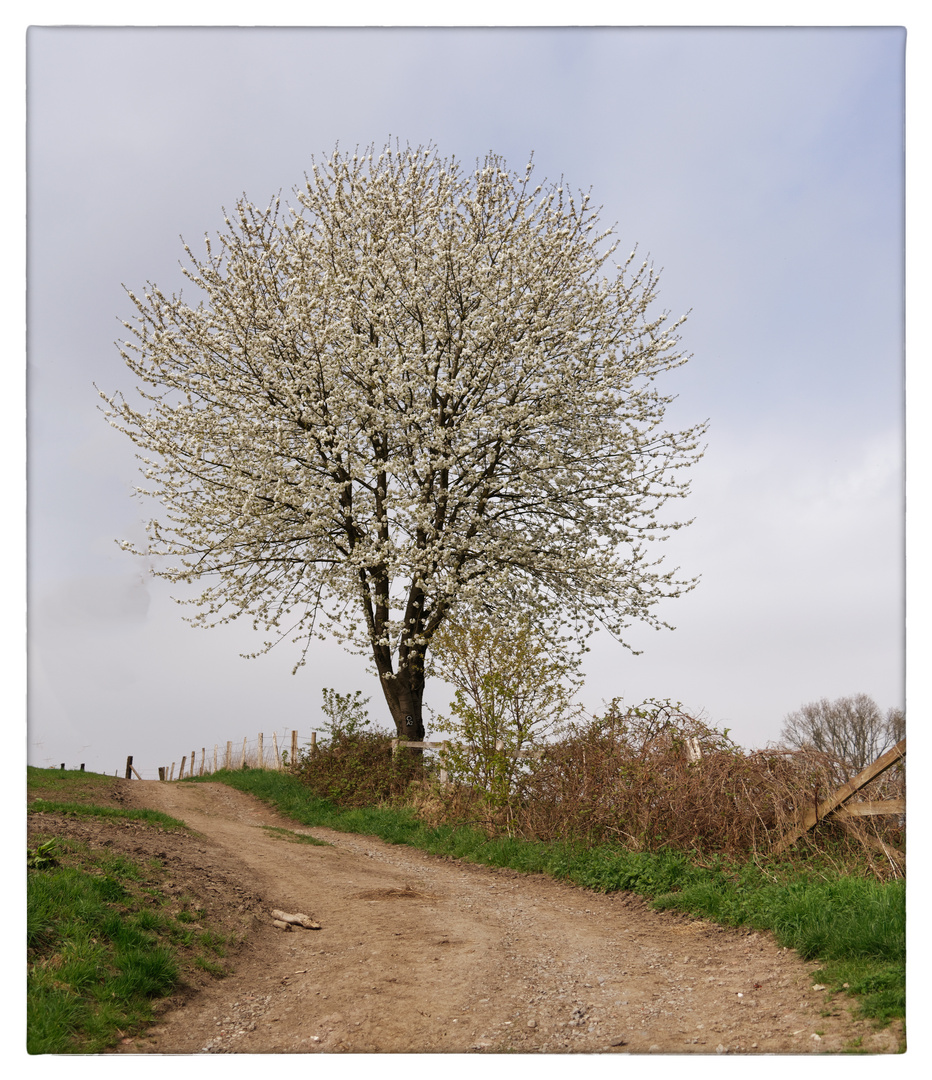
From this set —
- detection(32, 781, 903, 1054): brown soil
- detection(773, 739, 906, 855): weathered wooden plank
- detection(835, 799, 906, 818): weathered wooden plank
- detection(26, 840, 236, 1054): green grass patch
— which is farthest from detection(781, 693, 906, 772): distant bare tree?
detection(26, 840, 236, 1054): green grass patch

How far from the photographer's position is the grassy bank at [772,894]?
5.20 metres

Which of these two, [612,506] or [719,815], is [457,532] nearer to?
[612,506]

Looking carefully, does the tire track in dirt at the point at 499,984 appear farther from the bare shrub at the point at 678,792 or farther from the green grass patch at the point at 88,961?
the bare shrub at the point at 678,792

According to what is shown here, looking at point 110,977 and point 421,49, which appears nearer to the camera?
point 110,977

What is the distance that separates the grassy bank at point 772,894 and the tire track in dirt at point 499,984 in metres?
0.16

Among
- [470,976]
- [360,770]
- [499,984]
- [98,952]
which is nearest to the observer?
[98,952]

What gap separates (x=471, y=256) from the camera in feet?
48.2

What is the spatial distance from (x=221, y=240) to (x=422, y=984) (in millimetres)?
14603

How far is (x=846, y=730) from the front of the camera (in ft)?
25.7

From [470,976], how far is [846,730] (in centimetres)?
444

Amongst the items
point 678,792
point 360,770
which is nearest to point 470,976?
point 678,792

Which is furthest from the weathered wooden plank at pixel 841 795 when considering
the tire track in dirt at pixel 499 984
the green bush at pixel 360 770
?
the green bush at pixel 360 770

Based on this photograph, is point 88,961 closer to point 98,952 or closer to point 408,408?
point 98,952
